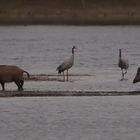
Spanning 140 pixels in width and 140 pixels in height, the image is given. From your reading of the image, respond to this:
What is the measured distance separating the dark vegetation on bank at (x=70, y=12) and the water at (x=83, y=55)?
15.8 feet

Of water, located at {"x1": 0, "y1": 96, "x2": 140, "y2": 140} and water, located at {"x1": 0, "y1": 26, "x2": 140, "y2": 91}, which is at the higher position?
water, located at {"x1": 0, "y1": 26, "x2": 140, "y2": 91}

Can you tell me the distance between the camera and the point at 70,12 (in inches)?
3071

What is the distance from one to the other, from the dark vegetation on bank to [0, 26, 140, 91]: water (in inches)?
189

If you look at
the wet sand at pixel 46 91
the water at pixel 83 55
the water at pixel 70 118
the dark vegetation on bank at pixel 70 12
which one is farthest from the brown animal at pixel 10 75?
the dark vegetation on bank at pixel 70 12

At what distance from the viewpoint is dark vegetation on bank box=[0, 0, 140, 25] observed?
74.5 metres

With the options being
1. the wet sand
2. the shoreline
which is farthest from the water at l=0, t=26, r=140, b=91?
the shoreline

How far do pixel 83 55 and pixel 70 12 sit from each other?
38.4m

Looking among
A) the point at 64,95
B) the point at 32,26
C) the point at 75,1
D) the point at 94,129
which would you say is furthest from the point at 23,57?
the point at 75,1

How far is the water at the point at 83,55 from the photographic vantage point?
26.6 metres

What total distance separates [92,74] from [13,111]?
29.5ft

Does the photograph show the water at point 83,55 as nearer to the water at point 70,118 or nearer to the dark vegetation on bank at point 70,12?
the water at point 70,118

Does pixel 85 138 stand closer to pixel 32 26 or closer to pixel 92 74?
pixel 92 74

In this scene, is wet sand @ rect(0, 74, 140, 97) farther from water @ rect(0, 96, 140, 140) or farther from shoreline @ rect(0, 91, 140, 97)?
water @ rect(0, 96, 140, 140)

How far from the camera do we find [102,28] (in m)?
70.1
